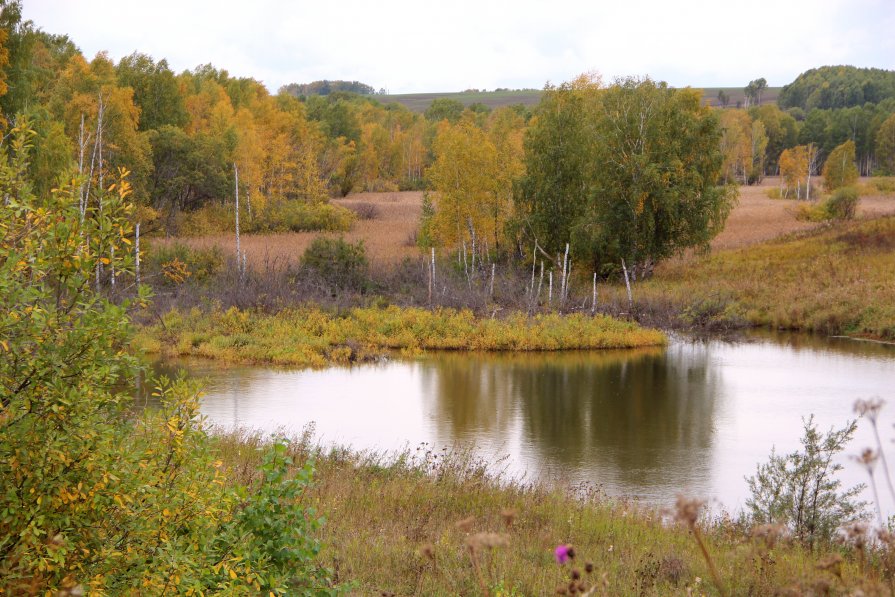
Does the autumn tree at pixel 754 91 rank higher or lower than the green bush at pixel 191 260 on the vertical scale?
higher

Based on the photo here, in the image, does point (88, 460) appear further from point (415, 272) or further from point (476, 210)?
point (476, 210)

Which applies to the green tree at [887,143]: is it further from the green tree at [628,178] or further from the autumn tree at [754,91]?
the autumn tree at [754,91]

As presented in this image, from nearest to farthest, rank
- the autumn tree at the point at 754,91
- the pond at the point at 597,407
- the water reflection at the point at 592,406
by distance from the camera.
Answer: the pond at the point at 597,407 → the water reflection at the point at 592,406 → the autumn tree at the point at 754,91

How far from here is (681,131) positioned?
2814 cm

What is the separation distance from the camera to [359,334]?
2067cm

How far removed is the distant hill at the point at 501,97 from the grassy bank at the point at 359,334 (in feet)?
414

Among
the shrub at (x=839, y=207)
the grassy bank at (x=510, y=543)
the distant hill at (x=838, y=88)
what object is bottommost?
the grassy bank at (x=510, y=543)

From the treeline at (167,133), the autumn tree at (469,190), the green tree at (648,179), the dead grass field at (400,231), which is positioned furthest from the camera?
the dead grass field at (400,231)

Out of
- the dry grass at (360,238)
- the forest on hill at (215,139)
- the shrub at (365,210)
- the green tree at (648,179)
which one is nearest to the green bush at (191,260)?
the dry grass at (360,238)

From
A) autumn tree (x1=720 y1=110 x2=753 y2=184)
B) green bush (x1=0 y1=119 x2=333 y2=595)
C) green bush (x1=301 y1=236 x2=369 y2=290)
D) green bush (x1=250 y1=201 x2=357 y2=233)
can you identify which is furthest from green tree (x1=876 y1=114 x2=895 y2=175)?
green bush (x1=0 y1=119 x2=333 y2=595)

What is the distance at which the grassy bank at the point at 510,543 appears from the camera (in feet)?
18.4

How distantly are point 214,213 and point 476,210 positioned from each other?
51.4ft

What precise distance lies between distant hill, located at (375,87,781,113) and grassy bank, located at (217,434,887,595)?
140 m

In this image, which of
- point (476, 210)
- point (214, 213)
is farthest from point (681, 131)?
point (214, 213)
